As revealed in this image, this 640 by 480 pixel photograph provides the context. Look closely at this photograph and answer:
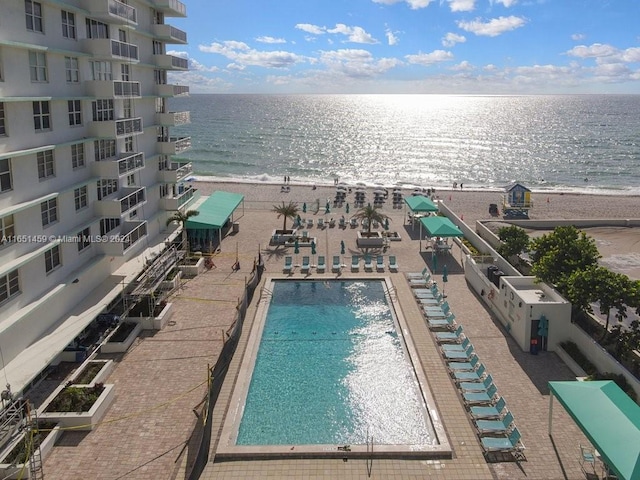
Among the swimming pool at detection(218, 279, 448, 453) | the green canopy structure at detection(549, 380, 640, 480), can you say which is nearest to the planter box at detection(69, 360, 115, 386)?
the swimming pool at detection(218, 279, 448, 453)

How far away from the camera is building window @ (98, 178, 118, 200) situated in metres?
22.8

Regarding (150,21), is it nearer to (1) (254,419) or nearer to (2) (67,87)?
(2) (67,87)

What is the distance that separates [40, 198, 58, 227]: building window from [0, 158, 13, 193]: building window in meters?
1.89

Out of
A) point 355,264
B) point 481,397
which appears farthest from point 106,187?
point 481,397

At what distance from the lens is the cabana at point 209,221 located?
32.1 metres

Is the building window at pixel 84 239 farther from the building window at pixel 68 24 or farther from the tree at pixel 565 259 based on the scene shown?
the tree at pixel 565 259

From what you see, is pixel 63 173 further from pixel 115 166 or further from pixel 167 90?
pixel 167 90

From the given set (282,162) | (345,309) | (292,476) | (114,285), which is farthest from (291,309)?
(282,162)

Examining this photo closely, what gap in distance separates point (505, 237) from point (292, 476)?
19094 millimetres

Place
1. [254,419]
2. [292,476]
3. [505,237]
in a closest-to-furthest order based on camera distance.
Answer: [292,476], [254,419], [505,237]

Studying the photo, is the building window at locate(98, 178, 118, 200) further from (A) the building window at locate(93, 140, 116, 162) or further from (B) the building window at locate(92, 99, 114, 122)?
(B) the building window at locate(92, 99, 114, 122)

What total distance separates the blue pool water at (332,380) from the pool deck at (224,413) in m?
0.85

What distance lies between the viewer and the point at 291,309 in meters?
24.7

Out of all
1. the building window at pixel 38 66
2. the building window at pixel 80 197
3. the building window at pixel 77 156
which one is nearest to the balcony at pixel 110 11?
the building window at pixel 38 66
